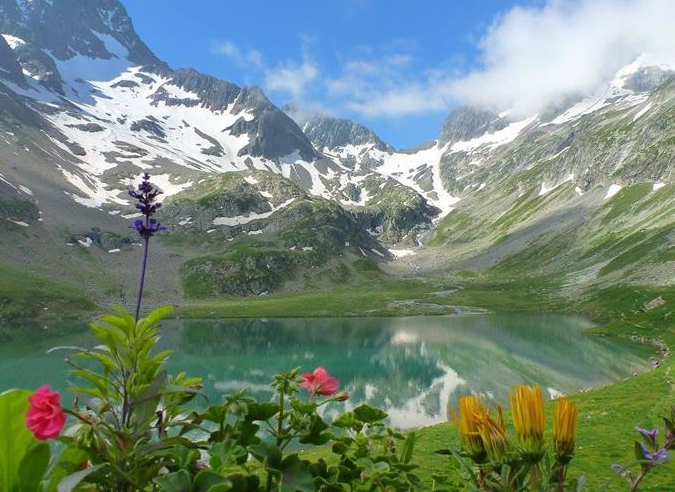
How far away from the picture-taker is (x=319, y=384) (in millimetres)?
3598

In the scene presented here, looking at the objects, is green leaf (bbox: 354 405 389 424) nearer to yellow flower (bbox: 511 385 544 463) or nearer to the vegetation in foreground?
the vegetation in foreground

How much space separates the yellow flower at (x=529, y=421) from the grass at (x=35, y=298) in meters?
147

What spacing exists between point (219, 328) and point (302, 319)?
25.7 metres

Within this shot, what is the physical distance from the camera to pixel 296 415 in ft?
11.2

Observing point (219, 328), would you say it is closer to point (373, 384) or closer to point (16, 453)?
point (373, 384)

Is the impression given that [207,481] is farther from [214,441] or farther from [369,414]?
[369,414]

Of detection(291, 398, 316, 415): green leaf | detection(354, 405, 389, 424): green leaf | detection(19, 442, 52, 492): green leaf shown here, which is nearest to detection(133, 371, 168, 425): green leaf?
detection(19, 442, 52, 492): green leaf

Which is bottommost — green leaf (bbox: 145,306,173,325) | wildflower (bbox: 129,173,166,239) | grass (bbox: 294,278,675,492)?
grass (bbox: 294,278,675,492)

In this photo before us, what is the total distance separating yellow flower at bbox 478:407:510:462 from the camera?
8.02 feet

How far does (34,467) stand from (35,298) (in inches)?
6199

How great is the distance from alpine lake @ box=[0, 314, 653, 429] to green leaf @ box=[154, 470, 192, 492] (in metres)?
34.6

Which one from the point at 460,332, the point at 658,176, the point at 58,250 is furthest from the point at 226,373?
the point at 658,176

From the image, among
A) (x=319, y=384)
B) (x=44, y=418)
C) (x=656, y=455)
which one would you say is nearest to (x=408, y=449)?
(x=319, y=384)

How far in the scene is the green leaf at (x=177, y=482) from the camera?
2625 mm
